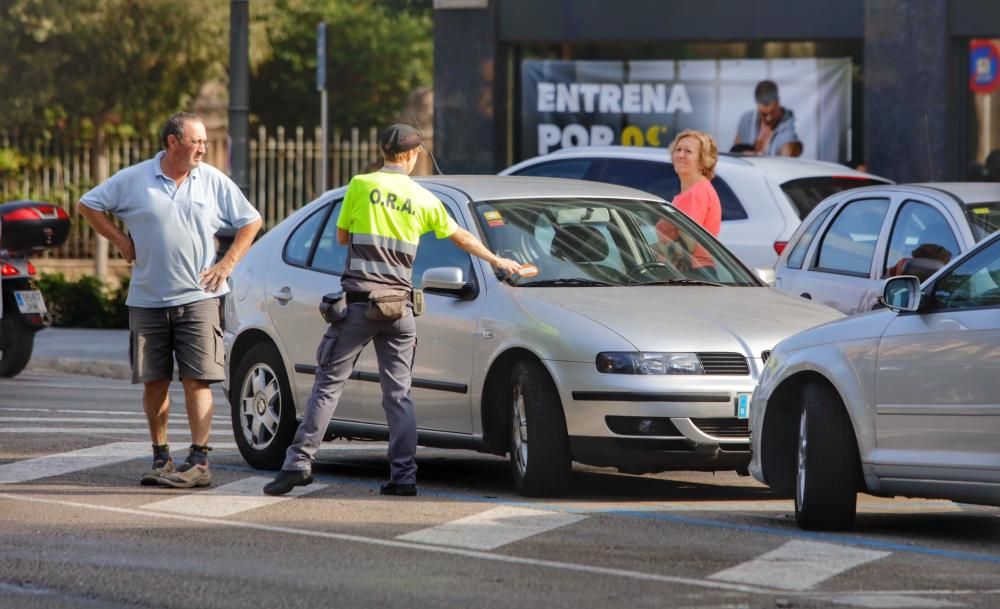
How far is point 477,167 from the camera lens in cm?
2178

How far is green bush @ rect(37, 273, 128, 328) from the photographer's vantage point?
877 inches

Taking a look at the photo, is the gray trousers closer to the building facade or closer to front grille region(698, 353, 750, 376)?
front grille region(698, 353, 750, 376)

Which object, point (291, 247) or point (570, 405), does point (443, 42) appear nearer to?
point (291, 247)

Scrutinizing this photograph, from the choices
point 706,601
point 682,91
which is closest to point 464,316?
point 706,601

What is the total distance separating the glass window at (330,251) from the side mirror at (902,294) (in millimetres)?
3301

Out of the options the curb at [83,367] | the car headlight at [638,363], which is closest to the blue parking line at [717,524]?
the car headlight at [638,363]

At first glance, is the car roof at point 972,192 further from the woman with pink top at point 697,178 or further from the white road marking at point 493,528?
the white road marking at point 493,528

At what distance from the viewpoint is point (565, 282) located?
9.67 m

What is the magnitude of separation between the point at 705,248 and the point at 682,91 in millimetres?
10960

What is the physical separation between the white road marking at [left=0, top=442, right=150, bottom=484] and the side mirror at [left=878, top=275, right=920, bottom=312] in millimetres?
4322

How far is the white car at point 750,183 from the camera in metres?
14.8

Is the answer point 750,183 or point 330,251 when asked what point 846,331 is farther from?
point 750,183

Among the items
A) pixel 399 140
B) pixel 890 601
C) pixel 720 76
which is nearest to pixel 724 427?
pixel 399 140

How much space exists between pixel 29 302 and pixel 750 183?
19.4ft
